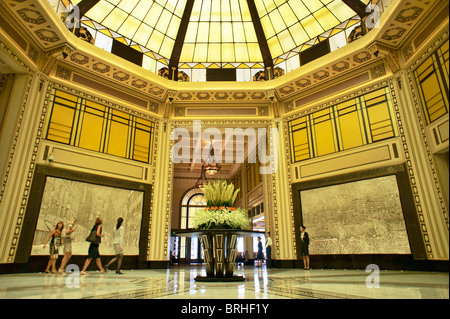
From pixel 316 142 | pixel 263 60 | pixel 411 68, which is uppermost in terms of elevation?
pixel 263 60

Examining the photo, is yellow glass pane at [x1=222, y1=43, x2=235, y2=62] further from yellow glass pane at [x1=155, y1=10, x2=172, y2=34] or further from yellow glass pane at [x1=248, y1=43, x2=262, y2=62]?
yellow glass pane at [x1=155, y1=10, x2=172, y2=34]

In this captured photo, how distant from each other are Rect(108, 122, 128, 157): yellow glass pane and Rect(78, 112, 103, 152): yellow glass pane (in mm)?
323

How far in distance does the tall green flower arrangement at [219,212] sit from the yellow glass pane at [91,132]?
4.97 meters

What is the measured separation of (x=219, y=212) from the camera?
414cm

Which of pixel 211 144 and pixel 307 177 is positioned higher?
pixel 211 144

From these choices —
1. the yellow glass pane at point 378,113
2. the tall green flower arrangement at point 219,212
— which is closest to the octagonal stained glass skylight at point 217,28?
the yellow glass pane at point 378,113

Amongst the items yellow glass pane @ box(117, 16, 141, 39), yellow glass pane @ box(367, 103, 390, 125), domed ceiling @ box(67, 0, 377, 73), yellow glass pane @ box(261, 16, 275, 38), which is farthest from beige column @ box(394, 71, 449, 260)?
yellow glass pane @ box(117, 16, 141, 39)

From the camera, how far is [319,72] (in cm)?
805

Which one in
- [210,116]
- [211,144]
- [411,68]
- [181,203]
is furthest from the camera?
[181,203]

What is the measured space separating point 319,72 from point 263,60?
235 centimetres

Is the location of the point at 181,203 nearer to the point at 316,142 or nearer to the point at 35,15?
the point at 316,142

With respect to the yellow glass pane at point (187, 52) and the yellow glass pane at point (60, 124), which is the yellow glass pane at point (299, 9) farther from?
the yellow glass pane at point (60, 124)

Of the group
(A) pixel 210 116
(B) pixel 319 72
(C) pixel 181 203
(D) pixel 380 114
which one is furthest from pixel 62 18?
(C) pixel 181 203
